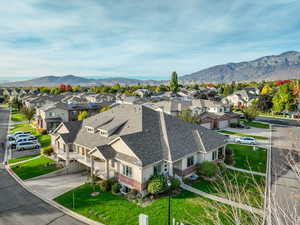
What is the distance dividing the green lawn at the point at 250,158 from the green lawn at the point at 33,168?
26802mm

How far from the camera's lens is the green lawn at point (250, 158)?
91.0 feet

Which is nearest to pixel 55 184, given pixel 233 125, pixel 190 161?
pixel 190 161

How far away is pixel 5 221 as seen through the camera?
55.1 ft

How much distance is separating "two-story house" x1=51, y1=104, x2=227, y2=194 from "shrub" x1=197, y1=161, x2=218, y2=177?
4.02 ft

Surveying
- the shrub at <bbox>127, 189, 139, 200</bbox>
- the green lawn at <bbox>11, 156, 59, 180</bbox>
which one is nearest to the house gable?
the shrub at <bbox>127, 189, 139, 200</bbox>

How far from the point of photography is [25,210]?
60.1 ft

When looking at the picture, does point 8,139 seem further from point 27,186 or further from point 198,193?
point 198,193

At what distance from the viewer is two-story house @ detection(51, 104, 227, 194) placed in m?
21.4

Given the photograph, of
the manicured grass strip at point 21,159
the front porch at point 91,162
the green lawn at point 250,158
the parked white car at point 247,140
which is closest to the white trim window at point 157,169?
the front porch at point 91,162

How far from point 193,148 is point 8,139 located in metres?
40.7

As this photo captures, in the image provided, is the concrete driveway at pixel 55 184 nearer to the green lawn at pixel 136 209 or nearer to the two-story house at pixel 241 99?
the green lawn at pixel 136 209

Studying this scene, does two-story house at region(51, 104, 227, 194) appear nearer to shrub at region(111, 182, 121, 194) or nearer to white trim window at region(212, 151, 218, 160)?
white trim window at region(212, 151, 218, 160)

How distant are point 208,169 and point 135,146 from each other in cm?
955

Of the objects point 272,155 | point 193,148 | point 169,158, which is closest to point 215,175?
point 193,148
